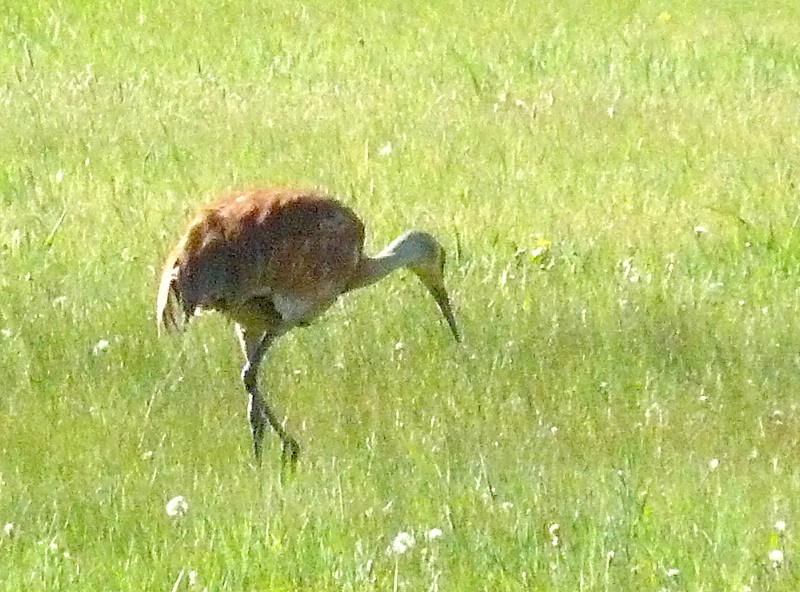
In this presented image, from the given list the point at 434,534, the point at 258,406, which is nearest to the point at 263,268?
the point at 258,406

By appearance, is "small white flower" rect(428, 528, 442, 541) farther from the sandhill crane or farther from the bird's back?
the bird's back

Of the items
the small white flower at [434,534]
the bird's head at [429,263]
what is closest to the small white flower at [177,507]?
the small white flower at [434,534]

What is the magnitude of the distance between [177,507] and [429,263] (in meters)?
2.03

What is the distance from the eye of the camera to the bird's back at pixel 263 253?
230 inches

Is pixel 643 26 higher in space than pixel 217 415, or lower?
lower

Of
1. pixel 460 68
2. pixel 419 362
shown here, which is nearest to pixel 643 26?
pixel 460 68

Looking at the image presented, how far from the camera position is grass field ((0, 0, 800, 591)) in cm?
497

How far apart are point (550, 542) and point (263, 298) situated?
1640mm

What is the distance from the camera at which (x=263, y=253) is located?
6.03 metres

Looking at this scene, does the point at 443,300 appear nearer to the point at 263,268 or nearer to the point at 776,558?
the point at 263,268

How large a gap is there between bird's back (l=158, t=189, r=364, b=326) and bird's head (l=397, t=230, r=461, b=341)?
1.29ft

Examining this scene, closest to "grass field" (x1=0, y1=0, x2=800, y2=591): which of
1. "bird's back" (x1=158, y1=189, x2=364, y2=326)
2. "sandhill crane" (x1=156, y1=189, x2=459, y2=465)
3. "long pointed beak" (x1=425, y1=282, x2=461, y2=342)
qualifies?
"long pointed beak" (x1=425, y1=282, x2=461, y2=342)

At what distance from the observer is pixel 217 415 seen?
6.22 meters

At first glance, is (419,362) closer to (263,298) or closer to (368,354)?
(368,354)
